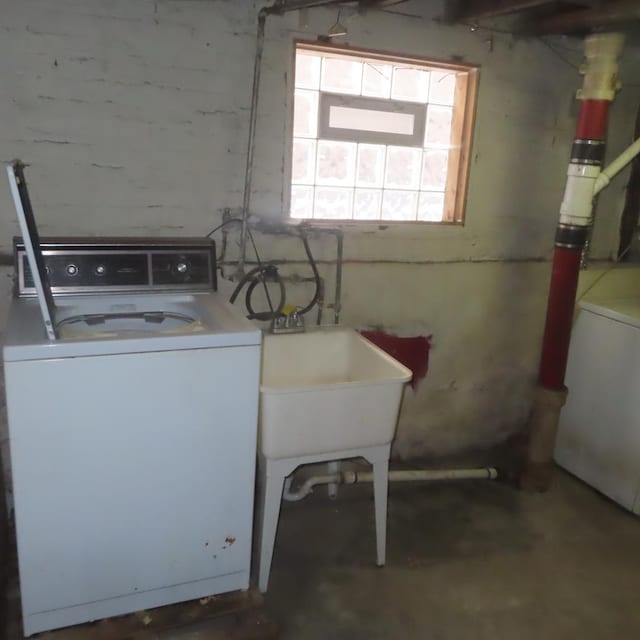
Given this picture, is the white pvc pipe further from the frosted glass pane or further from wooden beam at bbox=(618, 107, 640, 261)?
the frosted glass pane

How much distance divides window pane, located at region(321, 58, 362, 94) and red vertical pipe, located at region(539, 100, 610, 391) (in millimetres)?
902

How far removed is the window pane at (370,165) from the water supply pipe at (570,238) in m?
0.76

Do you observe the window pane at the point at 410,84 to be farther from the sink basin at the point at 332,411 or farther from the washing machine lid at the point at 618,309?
the washing machine lid at the point at 618,309

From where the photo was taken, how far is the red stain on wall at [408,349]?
262cm

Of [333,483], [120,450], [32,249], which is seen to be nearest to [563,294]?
[333,483]

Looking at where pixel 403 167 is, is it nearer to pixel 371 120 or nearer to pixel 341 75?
pixel 371 120

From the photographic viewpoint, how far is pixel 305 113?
233 centimetres

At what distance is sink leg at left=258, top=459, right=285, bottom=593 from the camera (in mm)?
1896

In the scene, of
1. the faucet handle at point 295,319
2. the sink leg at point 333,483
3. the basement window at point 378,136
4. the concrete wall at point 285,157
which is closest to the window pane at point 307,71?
the basement window at point 378,136

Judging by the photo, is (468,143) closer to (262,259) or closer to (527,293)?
(527,293)

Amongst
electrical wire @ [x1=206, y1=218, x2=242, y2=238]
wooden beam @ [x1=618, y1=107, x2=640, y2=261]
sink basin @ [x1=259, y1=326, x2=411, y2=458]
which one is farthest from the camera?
wooden beam @ [x1=618, y1=107, x2=640, y2=261]

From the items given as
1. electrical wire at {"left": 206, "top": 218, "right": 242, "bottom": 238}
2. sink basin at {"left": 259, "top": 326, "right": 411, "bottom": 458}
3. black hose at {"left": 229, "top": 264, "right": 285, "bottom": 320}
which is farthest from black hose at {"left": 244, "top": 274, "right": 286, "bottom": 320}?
electrical wire at {"left": 206, "top": 218, "right": 242, "bottom": 238}

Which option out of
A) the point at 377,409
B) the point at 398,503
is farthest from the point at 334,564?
the point at 377,409

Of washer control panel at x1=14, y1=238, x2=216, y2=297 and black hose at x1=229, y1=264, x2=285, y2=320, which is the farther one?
black hose at x1=229, y1=264, x2=285, y2=320
